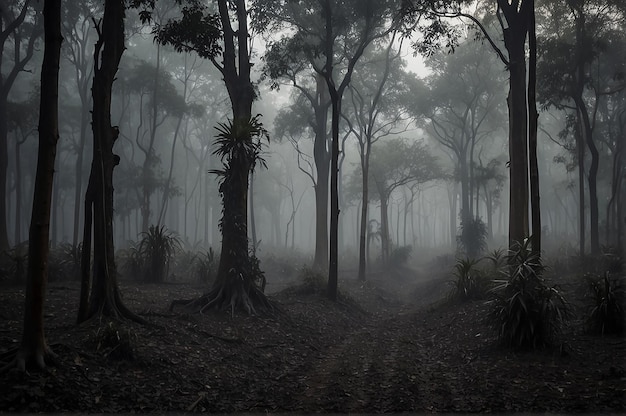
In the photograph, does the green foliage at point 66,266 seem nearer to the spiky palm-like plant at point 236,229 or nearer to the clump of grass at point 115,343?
the spiky palm-like plant at point 236,229

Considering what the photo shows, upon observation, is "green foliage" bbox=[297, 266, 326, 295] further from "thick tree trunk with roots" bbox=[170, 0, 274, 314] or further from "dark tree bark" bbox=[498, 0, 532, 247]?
"dark tree bark" bbox=[498, 0, 532, 247]

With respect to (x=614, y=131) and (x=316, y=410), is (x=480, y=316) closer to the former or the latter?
(x=316, y=410)

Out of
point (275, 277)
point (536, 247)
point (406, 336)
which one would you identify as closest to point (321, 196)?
point (275, 277)

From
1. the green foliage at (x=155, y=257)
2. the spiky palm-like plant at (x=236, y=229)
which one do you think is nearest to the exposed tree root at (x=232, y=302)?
the spiky palm-like plant at (x=236, y=229)

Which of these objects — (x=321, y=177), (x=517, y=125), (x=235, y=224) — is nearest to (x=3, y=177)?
(x=235, y=224)

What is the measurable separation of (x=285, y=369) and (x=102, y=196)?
4425 millimetres

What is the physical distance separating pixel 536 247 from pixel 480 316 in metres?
2.33

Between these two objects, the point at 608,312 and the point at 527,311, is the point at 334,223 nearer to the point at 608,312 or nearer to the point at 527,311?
the point at 527,311

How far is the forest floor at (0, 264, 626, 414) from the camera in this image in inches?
198

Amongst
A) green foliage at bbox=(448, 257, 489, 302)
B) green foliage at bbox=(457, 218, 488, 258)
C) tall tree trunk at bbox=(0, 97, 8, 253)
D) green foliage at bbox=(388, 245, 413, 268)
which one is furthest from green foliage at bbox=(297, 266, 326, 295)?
green foliage at bbox=(388, 245, 413, 268)

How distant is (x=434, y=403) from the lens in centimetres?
537

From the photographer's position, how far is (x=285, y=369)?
7297mm

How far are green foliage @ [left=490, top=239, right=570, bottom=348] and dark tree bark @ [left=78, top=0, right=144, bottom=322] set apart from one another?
6397 millimetres

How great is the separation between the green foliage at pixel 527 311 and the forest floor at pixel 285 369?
270 mm
